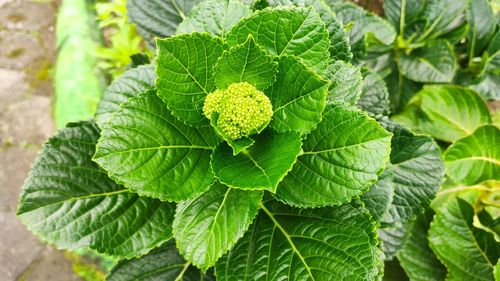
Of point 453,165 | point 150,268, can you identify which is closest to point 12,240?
point 150,268

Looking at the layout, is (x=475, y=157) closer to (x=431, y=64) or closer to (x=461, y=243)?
(x=461, y=243)

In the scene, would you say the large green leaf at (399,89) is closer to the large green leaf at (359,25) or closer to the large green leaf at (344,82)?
the large green leaf at (359,25)

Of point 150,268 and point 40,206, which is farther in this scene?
point 150,268

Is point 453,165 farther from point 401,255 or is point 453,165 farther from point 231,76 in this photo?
point 231,76

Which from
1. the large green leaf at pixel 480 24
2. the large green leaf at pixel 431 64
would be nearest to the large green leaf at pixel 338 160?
the large green leaf at pixel 431 64

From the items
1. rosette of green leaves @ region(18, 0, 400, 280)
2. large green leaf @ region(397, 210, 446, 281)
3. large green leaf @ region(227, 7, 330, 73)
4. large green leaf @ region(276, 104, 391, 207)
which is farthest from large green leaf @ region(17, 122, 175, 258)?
large green leaf @ region(397, 210, 446, 281)

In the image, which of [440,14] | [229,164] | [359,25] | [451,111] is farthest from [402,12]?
[229,164]
